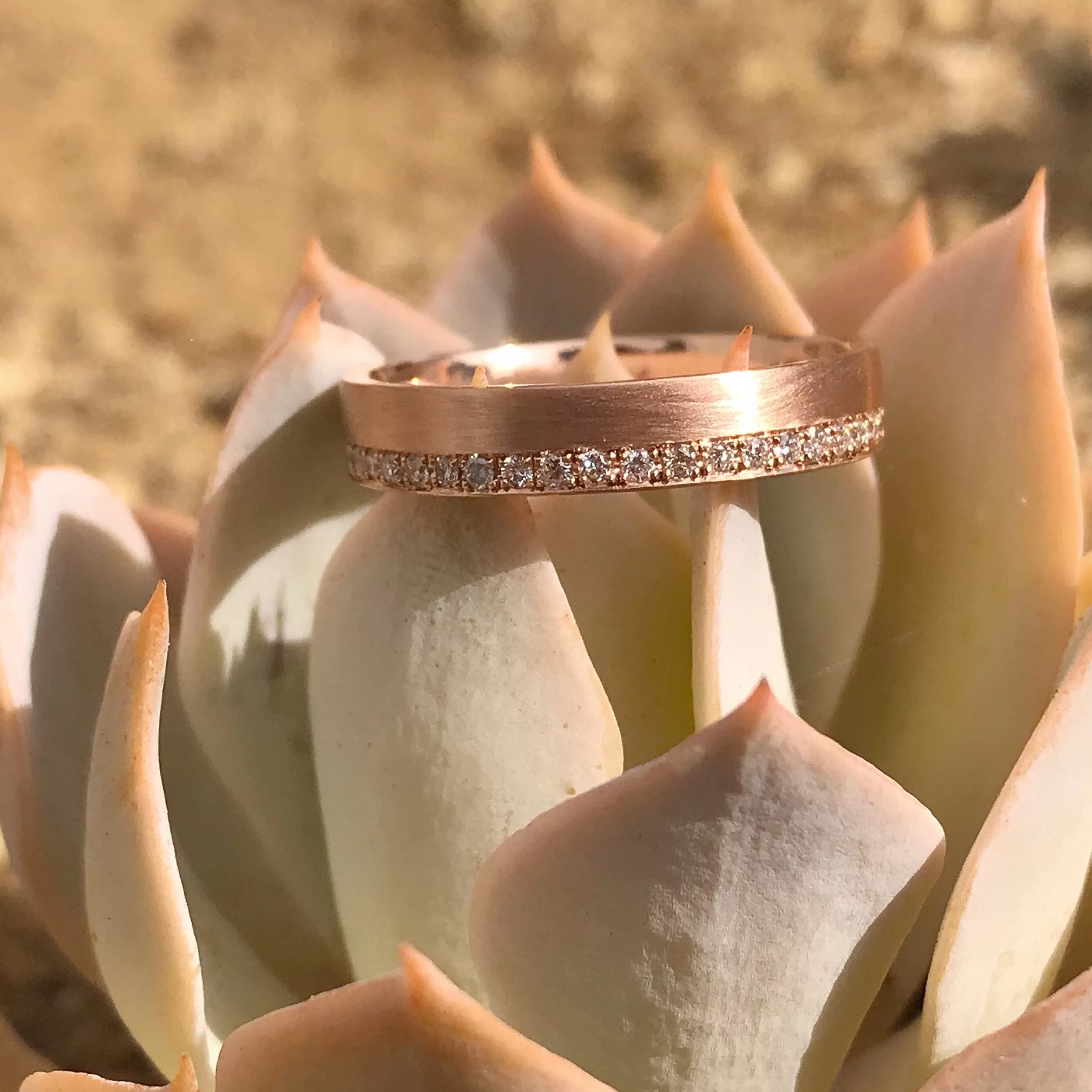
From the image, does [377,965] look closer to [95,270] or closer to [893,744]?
[893,744]

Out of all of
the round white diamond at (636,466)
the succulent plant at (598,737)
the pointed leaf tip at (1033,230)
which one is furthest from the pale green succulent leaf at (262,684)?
the pointed leaf tip at (1033,230)

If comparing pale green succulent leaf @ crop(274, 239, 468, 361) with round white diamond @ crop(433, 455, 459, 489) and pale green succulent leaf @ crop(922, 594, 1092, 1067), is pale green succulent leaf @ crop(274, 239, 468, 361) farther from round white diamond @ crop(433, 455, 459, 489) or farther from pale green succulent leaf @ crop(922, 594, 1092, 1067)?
pale green succulent leaf @ crop(922, 594, 1092, 1067)

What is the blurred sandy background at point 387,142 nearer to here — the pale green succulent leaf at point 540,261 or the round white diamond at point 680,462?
the pale green succulent leaf at point 540,261

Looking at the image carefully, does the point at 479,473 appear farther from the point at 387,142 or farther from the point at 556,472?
the point at 387,142

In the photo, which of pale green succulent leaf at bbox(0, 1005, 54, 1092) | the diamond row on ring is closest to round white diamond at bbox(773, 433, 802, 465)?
the diamond row on ring

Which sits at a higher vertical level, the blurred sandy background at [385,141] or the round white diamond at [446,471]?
the blurred sandy background at [385,141]

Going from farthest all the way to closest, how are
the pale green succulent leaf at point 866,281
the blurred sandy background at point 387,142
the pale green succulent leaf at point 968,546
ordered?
the blurred sandy background at point 387,142, the pale green succulent leaf at point 866,281, the pale green succulent leaf at point 968,546

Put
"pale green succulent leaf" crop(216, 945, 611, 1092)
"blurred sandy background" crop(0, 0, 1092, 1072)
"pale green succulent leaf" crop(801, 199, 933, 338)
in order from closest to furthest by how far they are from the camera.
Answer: "pale green succulent leaf" crop(216, 945, 611, 1092), "pale green succulent leaf" crop(801, 199, 933, 338), "blurred sandy background" crop(0, 0, 1092, 1072)
